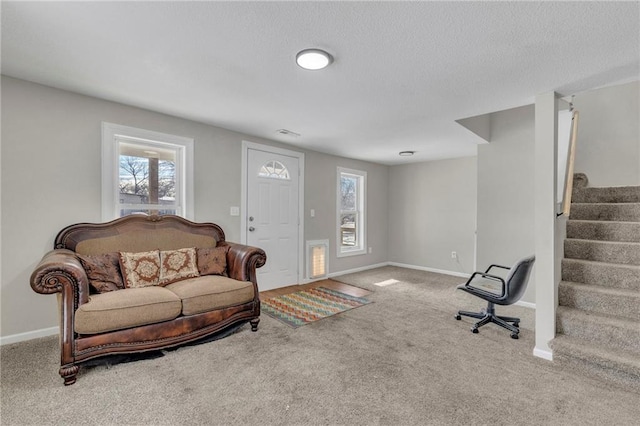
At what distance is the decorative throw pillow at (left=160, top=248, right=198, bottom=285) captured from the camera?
2.84m

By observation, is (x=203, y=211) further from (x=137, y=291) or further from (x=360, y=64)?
(x=360, y=64)

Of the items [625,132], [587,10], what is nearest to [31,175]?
[587,10]

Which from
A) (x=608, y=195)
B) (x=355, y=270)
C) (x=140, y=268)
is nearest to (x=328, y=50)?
(x=140, y=268)

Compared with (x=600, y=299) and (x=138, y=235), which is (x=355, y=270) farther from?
(x=138, y=235)

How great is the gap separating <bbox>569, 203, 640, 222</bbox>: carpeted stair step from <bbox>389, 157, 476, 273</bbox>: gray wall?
1889 millimetres

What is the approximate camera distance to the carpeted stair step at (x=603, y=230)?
2.85 metres

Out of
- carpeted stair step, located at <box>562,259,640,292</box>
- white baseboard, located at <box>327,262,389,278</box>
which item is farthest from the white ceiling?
white baseboard, located at <box>327,262,389,278</box>

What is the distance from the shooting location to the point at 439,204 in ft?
19.0

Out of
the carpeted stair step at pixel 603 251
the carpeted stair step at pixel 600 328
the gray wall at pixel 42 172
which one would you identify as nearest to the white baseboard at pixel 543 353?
the carpeted stair step at pixel 600 328

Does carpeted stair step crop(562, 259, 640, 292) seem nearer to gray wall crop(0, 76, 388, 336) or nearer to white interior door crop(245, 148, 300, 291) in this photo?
white interior door crop(245, 148, 300, 291)

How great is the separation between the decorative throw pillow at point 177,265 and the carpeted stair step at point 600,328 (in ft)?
11.1

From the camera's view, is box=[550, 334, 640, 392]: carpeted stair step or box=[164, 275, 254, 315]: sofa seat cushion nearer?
box=[550, 334, 640, 392]: carpeted stair step

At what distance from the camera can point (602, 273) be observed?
8.71 ft

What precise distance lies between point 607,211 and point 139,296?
15.5 ft
